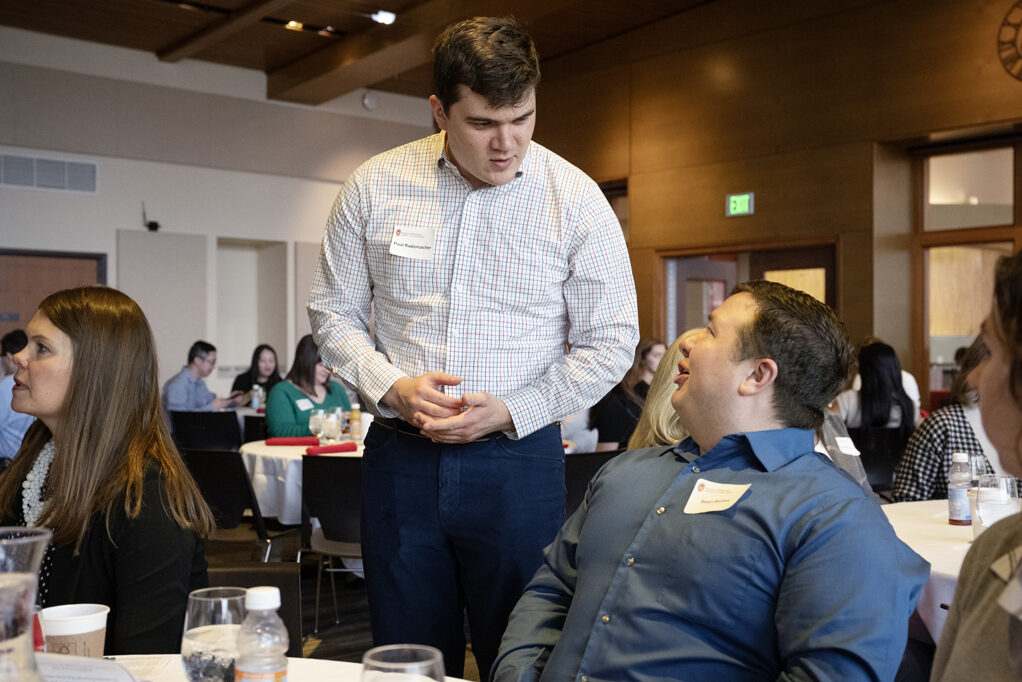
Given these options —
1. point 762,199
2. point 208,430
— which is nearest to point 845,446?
point 208,430

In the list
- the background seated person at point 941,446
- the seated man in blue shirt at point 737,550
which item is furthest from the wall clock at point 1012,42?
the seated man in blue shirt at point 737,550

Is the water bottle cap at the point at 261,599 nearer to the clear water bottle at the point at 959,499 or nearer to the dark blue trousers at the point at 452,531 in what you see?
the dark blue trousers at the point at 452,531

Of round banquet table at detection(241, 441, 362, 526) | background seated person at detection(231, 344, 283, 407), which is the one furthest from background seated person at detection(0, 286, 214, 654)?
background seated person at detection(231, 344, 283, 407)

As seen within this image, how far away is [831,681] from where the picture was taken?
138cm

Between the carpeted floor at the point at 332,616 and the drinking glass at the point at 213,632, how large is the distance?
8.97 feet

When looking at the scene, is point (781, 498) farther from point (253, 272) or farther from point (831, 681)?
point (253, 272)

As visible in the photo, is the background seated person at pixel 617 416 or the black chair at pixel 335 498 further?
the background seated person at pixel 617 416

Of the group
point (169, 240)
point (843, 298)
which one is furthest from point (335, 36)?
point (843, 298)

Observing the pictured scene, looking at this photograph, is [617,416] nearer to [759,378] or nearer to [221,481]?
[221,481]

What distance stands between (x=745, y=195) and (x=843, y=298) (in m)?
1.29

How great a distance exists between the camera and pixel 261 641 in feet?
3.64

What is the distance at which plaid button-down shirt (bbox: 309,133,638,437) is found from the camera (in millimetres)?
2131

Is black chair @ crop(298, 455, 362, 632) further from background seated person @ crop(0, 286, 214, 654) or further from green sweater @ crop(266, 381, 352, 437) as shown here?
background seated person @ crop(0, 286, 214, 654)

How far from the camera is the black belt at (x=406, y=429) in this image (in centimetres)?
208
